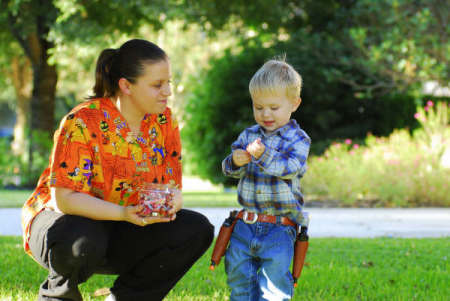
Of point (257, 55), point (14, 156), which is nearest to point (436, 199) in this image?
point (257, 55)

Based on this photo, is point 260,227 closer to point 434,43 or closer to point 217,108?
point 434,43

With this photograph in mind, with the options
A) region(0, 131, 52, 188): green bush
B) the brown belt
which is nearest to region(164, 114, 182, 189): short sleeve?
the brown belt

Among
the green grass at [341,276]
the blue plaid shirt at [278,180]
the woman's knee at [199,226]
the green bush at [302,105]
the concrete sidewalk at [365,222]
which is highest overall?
the green bush at [302,105]

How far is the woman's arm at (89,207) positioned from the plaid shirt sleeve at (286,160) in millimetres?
535

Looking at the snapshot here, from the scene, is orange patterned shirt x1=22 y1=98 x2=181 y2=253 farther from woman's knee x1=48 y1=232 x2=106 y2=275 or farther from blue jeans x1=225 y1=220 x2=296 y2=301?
blue jeans x1=225 y1=220 x2=296 y2=301

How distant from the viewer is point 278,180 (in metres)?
2.95

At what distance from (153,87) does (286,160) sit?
72 cm

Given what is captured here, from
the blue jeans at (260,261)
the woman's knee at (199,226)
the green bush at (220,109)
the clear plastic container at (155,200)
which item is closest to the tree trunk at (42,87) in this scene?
the green bush at (220,109)

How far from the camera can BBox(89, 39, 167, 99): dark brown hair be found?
2.81 metres

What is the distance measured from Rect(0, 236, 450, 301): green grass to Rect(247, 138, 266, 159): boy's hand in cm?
99

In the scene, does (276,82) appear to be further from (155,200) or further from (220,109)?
(220,109)

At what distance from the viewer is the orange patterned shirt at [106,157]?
2633 millimetres

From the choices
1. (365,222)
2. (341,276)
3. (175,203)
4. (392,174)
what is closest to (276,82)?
(175,203)

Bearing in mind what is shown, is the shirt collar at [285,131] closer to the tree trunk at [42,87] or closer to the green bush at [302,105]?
the green bush at [302,105]
